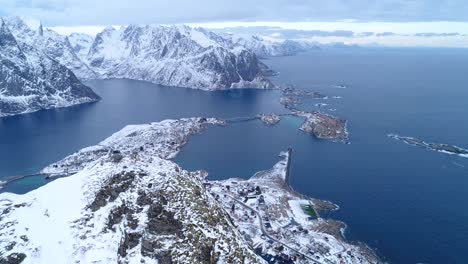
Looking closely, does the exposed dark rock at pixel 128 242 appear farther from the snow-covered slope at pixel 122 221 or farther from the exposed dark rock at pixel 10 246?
the exposed dark rock at pixel 10 246

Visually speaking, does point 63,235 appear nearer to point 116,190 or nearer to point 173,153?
point 116,190

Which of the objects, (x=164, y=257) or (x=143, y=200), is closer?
(x=164, y=257)

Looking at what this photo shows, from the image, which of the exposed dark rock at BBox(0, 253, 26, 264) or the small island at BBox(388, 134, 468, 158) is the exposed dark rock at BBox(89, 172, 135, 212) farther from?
the small island at BBox(388, 134, 468, 158)

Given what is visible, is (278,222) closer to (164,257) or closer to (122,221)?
(164,257)

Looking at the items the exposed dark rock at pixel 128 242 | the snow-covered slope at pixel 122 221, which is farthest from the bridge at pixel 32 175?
the exposed dark rock at pixel 128 242

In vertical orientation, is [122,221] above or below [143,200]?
below

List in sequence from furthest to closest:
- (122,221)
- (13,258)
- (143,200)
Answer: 1. (143,200)
2. (122,221)
3. (13,258)

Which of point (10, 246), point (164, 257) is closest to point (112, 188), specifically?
point (10, 246)

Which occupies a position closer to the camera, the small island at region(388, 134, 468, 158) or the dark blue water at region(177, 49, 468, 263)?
the dark blue water at region(177, 49, 468, 263)

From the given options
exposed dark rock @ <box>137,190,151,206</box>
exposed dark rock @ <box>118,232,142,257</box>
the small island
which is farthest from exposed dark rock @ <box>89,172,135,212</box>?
the small island

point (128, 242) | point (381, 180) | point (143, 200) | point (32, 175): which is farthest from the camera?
point (32, 175)

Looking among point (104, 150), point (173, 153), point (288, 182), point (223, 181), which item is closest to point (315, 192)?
point (288, 182)
